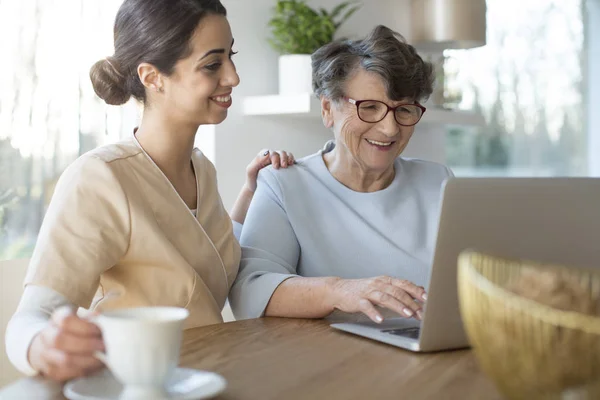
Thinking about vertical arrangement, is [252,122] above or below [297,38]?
below

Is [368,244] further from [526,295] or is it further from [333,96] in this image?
[526,295]

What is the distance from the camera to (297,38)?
3137 mm

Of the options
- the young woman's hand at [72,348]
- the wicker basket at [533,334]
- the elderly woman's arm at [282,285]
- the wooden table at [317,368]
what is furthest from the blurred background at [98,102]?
the wicker basket at [533,334]

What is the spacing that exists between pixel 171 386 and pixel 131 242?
0.62 m

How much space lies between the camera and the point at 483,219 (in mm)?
1182

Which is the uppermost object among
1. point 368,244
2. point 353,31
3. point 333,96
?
point 353,31

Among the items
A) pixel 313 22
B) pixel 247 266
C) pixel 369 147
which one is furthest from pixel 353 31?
pixel 247 266

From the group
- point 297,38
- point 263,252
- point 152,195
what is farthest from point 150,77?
point 297,38

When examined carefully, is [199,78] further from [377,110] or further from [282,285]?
[377,110]

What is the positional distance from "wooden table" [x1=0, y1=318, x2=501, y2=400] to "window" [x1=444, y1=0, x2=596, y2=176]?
4077 mm

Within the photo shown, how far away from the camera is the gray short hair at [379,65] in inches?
80.7

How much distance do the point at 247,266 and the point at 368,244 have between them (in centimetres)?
37

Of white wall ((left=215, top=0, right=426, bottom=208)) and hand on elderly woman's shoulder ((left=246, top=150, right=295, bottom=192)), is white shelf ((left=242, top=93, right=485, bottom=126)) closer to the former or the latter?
white wall ((left=215, top=0, right=426, bottom=208))

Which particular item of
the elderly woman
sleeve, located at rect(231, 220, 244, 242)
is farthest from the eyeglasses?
sleeve, located at rect(231, 220, 244, 242)
